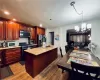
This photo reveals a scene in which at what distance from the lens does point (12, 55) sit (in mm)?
3447

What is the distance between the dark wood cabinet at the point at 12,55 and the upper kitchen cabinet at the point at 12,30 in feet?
2.42

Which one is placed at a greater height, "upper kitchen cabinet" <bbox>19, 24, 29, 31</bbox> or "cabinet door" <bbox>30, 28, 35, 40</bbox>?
"upper kitchen cabinet" <bbox>19, 24, 29, 31</bbox>

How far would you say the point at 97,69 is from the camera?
3.14 feet

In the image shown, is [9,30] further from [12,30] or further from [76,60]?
[76,60]

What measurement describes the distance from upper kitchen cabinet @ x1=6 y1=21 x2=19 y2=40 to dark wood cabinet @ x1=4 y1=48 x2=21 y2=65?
738 mm

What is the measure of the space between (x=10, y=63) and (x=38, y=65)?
185 cm

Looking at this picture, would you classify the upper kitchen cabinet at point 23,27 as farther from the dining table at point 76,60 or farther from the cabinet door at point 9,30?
the dining table at point 76,60

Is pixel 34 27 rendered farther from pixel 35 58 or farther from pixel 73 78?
pixel 73 78

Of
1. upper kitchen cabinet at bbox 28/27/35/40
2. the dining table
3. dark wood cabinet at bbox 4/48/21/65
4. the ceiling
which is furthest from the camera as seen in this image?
upper kitchen cabinet at bbox 28/27/35/40

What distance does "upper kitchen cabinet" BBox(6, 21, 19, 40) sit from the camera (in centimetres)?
353

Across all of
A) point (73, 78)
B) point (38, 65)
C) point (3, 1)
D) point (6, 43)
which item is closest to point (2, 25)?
point (6, 43)

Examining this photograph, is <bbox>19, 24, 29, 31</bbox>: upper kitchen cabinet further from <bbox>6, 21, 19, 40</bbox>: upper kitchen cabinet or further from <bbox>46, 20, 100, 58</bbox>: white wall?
<bbox>46, 20, 100, 58</bbox>: white wall

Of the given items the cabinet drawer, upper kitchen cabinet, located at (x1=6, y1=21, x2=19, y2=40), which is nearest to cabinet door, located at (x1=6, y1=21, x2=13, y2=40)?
upper kitchen cabinet, located at (x1=6, y1=21, x2=19, y2=40)

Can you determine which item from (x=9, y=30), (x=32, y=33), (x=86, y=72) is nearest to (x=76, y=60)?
A: (x=86, y=72)
